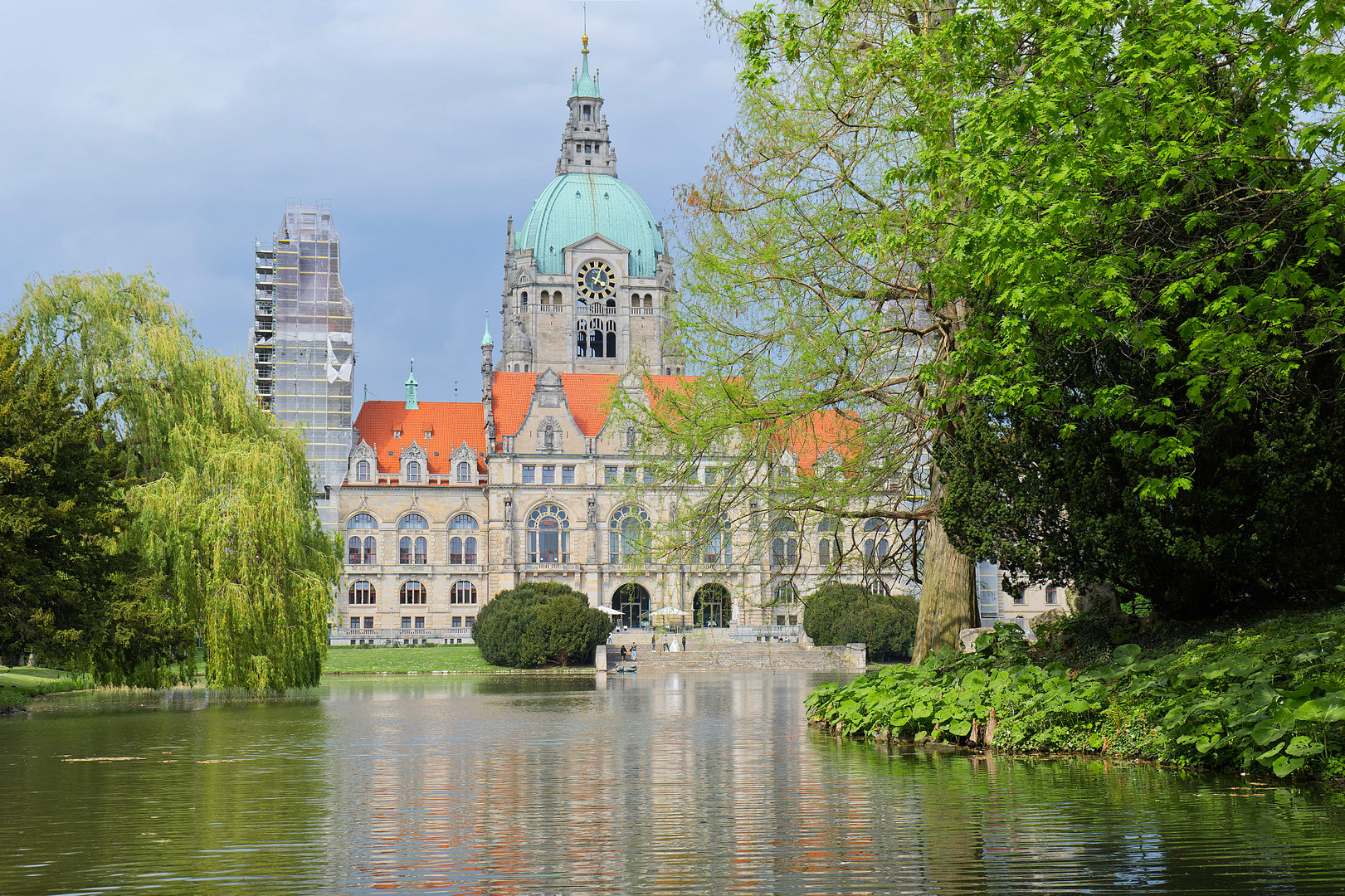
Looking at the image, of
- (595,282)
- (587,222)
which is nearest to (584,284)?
(595,282)

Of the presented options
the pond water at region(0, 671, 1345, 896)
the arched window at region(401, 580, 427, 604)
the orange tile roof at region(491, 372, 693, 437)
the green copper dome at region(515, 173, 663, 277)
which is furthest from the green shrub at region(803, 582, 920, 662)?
the green copper dome at region(515, 173, 663, 277)

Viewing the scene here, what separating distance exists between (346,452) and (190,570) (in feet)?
181

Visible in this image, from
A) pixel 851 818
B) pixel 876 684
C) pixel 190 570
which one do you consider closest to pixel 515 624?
pixel 190 570

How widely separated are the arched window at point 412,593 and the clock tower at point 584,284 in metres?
19.9

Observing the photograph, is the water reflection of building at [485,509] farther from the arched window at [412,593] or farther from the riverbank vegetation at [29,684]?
the riverbank vegetation at [29,684]

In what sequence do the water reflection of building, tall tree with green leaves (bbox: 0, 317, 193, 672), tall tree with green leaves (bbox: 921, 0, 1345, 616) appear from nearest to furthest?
tall tree with green leaves (bbox: 921, 0, 1345, 616)
tall tree with green leaves (bbox: 0, 317, 193, 672)
the water reflection of building

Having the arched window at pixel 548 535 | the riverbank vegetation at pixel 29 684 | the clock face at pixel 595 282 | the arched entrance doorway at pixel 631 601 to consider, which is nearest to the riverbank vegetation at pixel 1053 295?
the riverbank vegetation at pixel 29 684

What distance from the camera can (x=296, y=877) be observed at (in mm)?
7801

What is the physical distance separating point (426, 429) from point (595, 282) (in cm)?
2165

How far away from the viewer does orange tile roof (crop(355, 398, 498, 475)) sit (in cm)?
8494

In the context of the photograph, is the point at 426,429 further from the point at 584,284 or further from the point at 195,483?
the point at 195,483

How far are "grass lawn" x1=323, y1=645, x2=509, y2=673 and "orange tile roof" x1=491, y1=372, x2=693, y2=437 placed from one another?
20652 mm

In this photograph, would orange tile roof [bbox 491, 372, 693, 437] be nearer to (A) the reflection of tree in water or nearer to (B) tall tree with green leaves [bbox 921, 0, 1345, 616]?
(A) the reflection of tree in water

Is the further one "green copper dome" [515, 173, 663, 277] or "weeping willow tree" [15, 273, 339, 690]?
"green copper dome" [515, 173, 663, 277]
